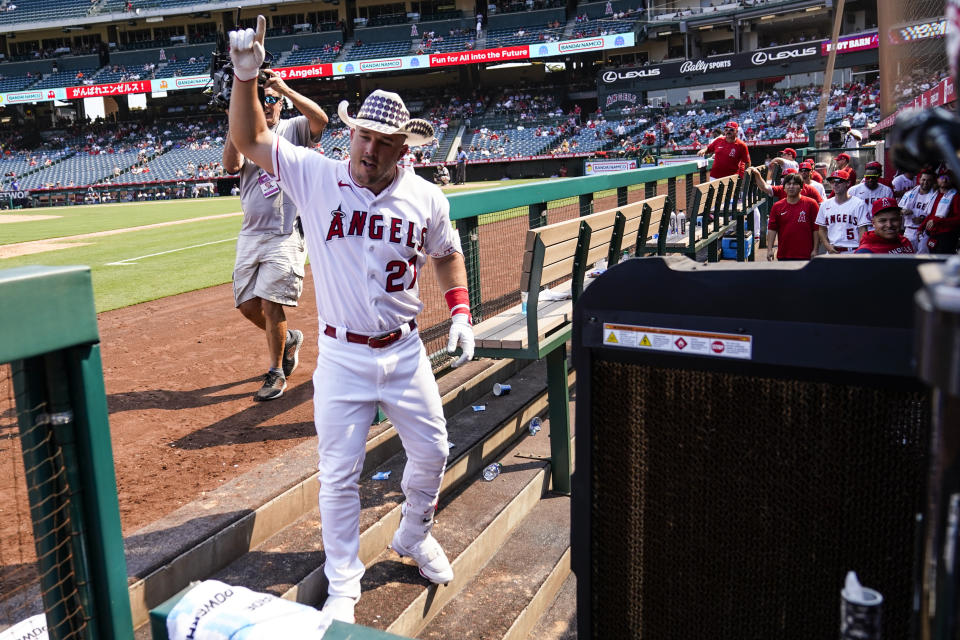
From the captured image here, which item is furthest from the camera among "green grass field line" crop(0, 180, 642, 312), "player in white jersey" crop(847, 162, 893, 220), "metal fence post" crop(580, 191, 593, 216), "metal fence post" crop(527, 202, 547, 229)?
"green grass field line" crop(0, 180, 642, 312)

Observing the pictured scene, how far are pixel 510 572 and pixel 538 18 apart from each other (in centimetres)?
5562

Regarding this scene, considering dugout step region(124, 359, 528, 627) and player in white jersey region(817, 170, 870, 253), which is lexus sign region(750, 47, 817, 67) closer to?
player in white jersey region(817, 170, 870, 253)

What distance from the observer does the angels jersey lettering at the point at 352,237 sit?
10.4 feet

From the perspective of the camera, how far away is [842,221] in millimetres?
9344

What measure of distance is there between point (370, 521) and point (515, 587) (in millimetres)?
762

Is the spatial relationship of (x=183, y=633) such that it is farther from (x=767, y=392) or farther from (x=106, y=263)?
(x=106, y=263)

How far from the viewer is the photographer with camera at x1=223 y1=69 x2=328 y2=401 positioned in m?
5.19

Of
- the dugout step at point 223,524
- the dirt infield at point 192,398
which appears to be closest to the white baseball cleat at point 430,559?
the dugout step at point 223,524

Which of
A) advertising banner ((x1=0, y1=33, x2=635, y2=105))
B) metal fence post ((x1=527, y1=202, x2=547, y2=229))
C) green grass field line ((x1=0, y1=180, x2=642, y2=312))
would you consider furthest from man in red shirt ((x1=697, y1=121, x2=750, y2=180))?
advertising banner ((x1=0, y1=33, x2=635, y2=105))

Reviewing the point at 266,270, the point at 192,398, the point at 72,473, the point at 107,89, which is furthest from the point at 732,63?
the point at 72,473

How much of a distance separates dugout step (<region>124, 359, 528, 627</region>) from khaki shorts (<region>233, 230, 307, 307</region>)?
4.17 feet

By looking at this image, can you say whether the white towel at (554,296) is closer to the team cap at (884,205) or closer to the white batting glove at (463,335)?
the white batting glove at (463,335)

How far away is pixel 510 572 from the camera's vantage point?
4004 mm

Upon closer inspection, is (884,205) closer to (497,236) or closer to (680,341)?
(680,341)
